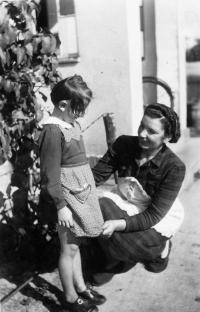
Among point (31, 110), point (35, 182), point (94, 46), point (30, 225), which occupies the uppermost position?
point (94, 46)

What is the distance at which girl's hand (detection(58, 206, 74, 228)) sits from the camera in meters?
2.46

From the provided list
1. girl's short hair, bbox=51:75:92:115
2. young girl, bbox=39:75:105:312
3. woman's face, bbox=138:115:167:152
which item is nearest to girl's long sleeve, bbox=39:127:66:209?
young girl, bbox=39:75:105:312

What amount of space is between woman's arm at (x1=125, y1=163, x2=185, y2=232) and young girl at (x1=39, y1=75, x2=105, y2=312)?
239 millimetres

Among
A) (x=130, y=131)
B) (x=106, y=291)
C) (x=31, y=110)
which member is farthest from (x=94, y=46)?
(x=106, y=291)

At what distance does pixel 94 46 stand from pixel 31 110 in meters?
2.08

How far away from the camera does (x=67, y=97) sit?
2486 millimetres

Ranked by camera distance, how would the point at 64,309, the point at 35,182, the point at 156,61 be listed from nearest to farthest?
the point at 64,309 → the point at 35,182 → the point at 156,61

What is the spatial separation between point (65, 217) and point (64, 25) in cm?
322

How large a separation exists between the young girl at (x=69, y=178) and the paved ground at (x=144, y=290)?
24 centimetres

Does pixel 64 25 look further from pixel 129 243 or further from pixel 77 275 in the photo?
pixel 77 275

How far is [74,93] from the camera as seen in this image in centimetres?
246

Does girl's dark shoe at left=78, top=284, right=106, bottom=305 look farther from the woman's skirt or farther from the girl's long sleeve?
the girl's long sleeve

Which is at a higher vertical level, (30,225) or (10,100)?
(10,100)

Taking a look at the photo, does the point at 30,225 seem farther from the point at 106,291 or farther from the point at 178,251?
the point at 178,251
